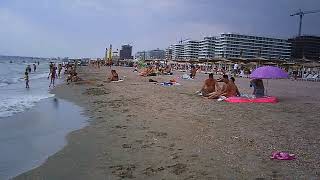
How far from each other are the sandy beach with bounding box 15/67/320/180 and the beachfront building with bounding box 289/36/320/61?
440ft

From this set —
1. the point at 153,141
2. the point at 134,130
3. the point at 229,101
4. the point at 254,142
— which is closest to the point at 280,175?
the point at 254,142

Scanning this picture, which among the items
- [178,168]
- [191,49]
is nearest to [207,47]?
[191,49]

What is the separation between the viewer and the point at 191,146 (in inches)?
286

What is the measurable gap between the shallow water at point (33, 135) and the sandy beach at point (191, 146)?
1.06ft

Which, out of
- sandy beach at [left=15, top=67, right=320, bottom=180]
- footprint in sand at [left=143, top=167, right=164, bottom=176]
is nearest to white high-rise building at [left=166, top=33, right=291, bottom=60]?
sandy beach at [left=15, top=67, right=320, bottom=180]

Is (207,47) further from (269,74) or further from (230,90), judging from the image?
(269,74)

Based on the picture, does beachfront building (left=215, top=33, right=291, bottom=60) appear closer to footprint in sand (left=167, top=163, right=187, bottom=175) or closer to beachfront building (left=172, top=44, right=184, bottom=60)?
beachfront building (left=172, top=44, right=184, bottom=60)

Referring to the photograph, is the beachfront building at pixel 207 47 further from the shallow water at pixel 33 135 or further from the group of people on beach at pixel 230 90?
the shallow water at pixel 33 135

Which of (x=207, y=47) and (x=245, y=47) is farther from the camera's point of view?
(x=207, y=47)

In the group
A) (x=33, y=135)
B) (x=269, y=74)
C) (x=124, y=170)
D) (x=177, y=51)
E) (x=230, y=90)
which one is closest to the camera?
(x=124, y=170)

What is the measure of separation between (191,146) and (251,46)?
443 feet

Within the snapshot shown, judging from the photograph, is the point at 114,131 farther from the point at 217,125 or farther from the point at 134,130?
the point at 217,125

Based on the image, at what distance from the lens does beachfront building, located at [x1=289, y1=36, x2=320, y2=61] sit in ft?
452

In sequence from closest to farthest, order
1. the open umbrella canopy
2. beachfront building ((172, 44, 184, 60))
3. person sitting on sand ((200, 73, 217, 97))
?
the open umbrella canopy
person sitting on sand ((200, 73, 217, 97))
beachfront building ((172, 44, 184, 60))
